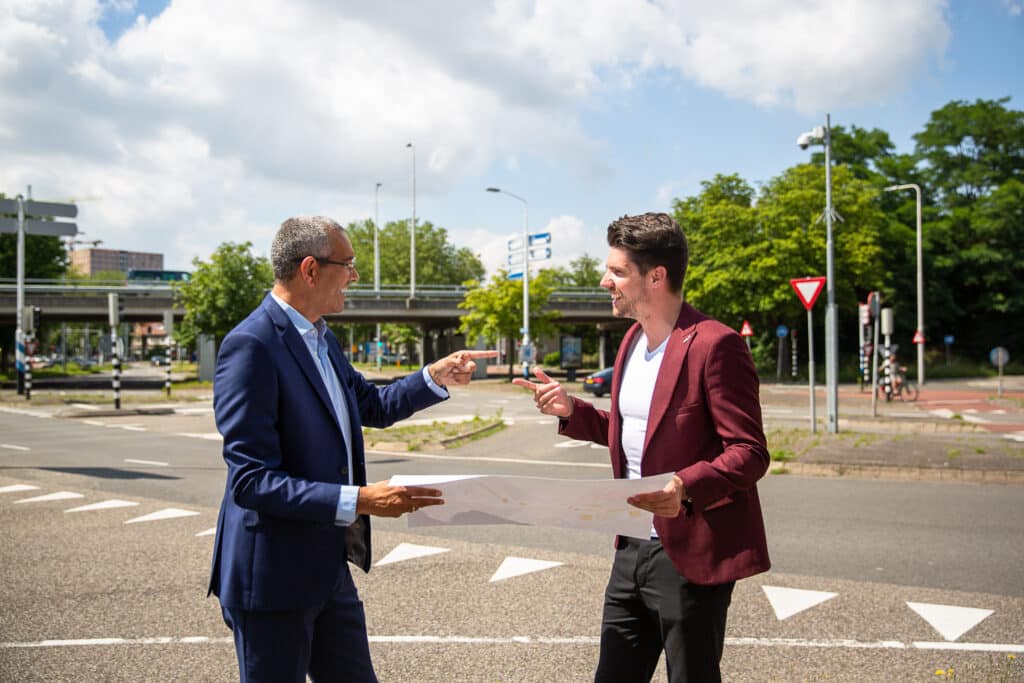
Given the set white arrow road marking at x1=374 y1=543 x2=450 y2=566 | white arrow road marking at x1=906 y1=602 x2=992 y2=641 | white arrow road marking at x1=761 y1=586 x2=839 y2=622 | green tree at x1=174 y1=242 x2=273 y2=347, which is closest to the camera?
white arrow road marking at x1=906 y1=602 x2=992 y2=641

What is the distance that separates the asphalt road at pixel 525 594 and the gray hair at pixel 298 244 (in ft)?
7.52

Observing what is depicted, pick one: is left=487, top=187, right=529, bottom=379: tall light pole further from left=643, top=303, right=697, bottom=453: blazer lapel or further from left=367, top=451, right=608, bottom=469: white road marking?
left=643, top=303, right=697, bottom=453: blazer lapel

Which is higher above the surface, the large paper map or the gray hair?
the gray hair

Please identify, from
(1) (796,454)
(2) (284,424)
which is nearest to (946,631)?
(2) (284,424)

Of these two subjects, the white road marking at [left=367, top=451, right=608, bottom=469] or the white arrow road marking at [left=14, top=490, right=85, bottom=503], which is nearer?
the white arrow road marking at [left=14, top=490, right=85, bottom=503]

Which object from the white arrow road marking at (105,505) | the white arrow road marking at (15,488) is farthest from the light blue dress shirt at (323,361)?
the white arrow road marking at (15,488)

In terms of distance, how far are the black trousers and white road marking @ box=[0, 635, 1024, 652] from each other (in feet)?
5.80

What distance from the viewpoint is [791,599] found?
199 inches

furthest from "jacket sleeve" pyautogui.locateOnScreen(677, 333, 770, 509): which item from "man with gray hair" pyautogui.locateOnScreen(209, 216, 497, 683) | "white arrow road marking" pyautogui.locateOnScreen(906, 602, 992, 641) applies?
"white arrow road marking" pyautogui.locateOnScreen(906, 602, 992, 641)

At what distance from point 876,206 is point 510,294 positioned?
24720mm

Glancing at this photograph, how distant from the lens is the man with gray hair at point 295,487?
2197 millimetres

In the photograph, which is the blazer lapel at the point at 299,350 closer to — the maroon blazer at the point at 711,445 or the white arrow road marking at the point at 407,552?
the maroon blazer at the point at 711,445

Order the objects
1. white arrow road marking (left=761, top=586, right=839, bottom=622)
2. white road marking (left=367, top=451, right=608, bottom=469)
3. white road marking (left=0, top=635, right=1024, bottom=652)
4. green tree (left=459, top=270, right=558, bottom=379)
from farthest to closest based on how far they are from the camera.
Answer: green tree (left=459, top=270, right=558, bottom=379) < white road marking (left=367, top=451, right=608, bottom=469) < white arrow road marking (left=761, top=586, right=839, bottom=622) < white road marking (left=0, top=635, right=1024, bottom=652)

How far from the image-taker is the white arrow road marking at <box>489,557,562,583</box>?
5.62 metres
